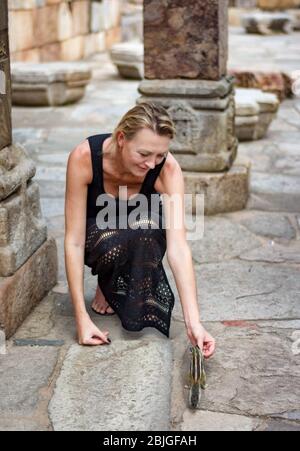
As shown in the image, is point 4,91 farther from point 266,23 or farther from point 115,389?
point 266,23

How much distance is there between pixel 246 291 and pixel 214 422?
1275mm

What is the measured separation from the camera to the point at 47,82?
8.74 m

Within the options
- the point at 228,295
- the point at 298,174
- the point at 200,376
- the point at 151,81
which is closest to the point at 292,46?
the point at 298,174

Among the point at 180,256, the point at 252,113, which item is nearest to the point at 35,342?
the point at 180,256

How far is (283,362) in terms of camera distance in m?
3.16

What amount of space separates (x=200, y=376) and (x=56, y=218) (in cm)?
239

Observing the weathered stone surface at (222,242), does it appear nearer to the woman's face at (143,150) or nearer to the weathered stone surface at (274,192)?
the weathered stone surface at (274,192)

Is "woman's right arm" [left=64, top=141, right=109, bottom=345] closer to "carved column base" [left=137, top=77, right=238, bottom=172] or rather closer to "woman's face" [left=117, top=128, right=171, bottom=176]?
"woman's face" [left=117, top=128, right=171, bottom=176]

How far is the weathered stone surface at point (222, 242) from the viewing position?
14.6 feet

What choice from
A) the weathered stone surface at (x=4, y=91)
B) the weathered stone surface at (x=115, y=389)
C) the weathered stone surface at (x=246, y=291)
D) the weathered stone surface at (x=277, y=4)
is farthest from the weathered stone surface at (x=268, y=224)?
the weathered stone surface at (x=277, y=4)

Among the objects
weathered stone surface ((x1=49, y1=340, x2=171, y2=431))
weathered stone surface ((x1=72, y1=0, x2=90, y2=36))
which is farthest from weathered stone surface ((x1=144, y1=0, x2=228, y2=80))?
weathered stone surface ((x1=72, y1=0, x2=90, y2=36))

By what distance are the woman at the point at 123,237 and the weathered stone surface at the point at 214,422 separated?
51cm
